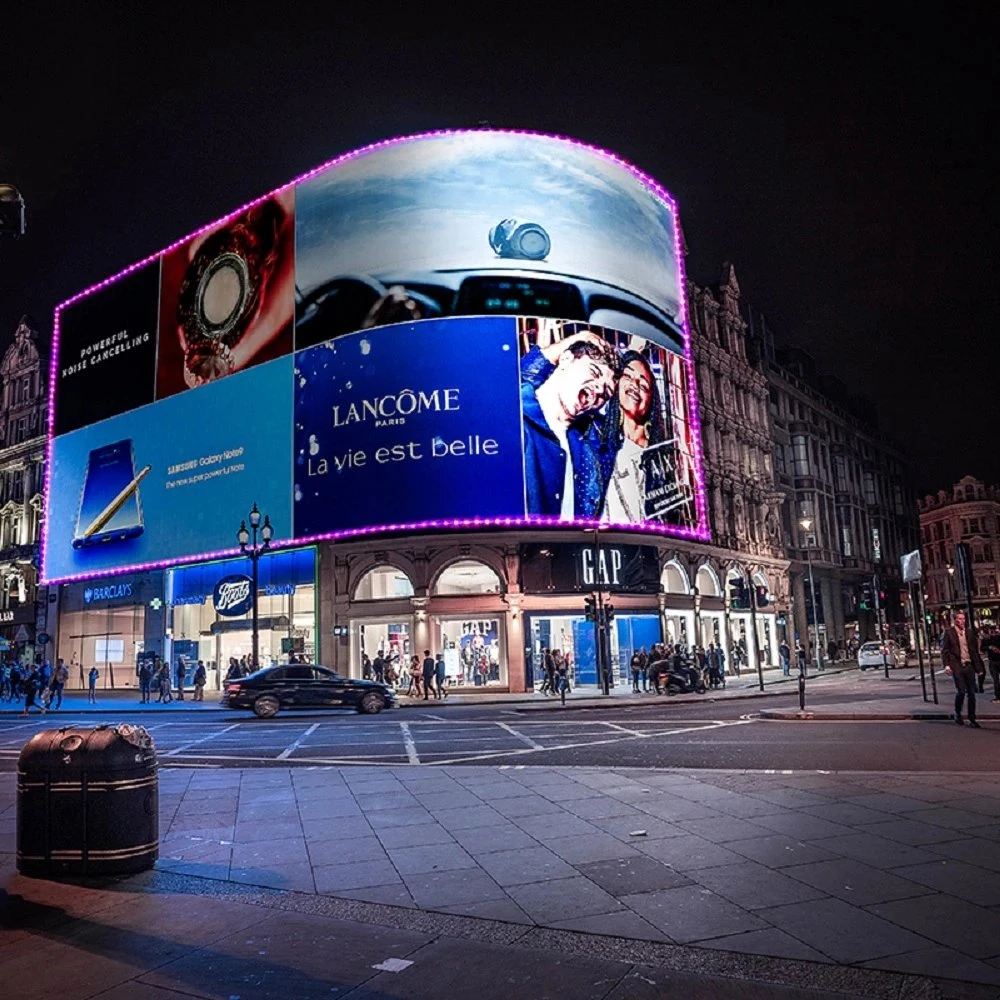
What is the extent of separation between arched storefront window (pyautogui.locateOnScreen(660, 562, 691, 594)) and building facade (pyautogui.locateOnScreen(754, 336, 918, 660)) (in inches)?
483

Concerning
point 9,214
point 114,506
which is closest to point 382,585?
point 114,506

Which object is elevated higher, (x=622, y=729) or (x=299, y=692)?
(x=299, y=692)

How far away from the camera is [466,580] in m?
36.8

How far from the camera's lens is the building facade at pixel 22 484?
53.2 metres

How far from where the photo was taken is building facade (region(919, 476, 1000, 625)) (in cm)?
10169

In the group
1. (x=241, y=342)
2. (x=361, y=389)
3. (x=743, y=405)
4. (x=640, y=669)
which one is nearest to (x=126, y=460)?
(x=241, y=342)

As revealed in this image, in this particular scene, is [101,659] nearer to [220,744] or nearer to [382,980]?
[220,744]

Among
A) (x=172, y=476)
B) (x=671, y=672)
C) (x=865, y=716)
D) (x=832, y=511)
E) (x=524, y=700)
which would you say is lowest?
(x=524, y=700)

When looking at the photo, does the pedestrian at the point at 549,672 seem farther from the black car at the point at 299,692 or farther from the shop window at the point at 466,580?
the black car at the point at 299,692

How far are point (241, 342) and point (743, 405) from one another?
103ft

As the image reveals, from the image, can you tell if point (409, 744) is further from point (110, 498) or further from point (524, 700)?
point (110, 498)

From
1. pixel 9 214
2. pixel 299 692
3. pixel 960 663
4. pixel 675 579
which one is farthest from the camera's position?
pixel 675 579

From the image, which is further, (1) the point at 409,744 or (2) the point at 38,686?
(2) the point at 38,686

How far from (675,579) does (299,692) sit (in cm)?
2303
